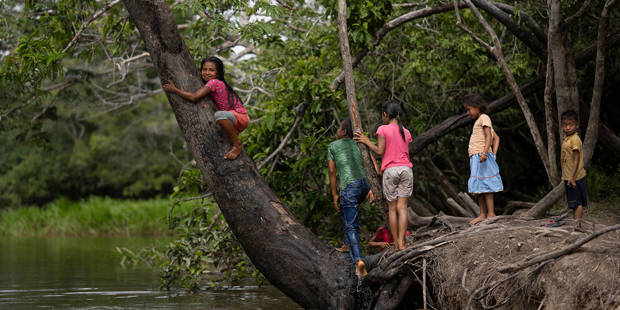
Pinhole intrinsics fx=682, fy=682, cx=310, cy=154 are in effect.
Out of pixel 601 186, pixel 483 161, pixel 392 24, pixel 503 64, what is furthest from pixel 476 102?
pixel 601 186

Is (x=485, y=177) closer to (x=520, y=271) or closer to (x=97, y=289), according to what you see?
(x=520, y=271)

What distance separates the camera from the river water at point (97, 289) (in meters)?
8.55

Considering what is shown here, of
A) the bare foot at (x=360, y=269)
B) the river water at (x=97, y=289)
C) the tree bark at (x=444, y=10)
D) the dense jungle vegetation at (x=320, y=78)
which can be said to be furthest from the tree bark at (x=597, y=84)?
the river water at (x=97, y=289)

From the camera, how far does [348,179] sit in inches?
278

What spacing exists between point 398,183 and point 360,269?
36.5 inches

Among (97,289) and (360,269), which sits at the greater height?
(360,269)

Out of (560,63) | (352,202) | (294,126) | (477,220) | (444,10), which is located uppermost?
(444,10)

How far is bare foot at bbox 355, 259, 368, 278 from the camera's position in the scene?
6.59 m

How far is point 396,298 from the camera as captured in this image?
645 cm

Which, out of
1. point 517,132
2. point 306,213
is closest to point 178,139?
point 517,132

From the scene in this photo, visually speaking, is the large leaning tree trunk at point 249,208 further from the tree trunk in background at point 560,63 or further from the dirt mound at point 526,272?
the tree trunk in background at point 560,63

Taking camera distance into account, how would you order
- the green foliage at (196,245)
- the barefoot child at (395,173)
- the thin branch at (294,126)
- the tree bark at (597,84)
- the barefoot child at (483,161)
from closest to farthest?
the barefoot child at (395,173)
the barefoot child at (483,161)
the tree bark at (597,84)
the thin branch at (294,126)
the green foliage at (196,245)

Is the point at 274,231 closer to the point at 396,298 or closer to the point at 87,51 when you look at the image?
the point at 396,298

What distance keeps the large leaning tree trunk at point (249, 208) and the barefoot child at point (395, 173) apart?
639mm
